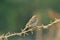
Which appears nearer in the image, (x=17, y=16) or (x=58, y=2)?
(x=58, y=2)

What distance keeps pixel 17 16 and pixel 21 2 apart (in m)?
0.44

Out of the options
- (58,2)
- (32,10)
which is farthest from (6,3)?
(58,2)

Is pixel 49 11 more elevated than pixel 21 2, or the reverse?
pixel 21 2

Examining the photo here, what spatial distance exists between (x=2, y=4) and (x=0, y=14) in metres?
0.30

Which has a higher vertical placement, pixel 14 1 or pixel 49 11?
pixel 14 1

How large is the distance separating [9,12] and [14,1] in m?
0.36

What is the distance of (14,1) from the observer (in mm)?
9867

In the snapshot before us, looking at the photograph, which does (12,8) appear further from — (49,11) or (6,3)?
(49,11)

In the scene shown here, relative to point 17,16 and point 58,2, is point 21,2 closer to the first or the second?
point 17,16

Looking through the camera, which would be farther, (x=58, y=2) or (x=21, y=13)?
(x=21, y=13)

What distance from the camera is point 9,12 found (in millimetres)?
9836

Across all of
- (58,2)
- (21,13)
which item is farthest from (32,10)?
(58,2)

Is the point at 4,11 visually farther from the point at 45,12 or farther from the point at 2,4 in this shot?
the point at 45,12

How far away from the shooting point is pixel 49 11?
31.0 feet
